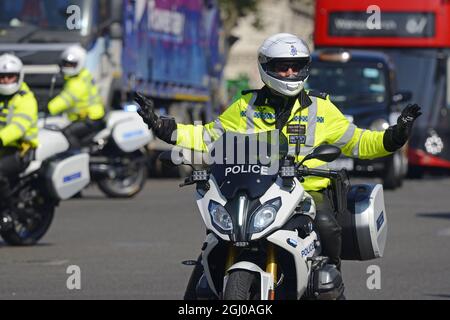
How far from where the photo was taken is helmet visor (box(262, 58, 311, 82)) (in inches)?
314

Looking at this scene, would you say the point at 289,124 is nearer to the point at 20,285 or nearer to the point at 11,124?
the point at 20,285

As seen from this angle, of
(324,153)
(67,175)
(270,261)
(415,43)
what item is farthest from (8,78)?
(415,43)

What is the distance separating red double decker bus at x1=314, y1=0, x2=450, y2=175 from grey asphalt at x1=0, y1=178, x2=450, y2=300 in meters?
7.75

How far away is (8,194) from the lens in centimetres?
1448

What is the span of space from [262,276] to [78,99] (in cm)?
1276

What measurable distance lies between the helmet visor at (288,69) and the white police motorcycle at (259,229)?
1.50ft

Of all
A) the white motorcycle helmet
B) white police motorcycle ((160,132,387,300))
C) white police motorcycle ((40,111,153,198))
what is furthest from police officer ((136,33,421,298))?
white police motorcycle ((40,111,153,198))

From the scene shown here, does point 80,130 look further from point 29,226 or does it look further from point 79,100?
point 29,226

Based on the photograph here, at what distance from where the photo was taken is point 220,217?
24.5ft

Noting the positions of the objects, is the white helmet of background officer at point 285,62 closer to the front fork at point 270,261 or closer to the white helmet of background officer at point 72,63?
the front fork at point 270,261

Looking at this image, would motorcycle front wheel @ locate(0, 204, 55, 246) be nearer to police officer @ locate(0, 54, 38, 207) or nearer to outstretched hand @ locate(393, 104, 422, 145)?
police officer @ locate(0, 54, 38, 207)

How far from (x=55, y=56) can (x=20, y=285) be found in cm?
1094

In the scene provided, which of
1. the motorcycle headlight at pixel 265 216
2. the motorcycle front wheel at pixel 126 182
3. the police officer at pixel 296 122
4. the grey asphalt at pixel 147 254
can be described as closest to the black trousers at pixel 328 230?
the police officer at pixel 296 122

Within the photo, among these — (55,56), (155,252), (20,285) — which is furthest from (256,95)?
(55,56)
